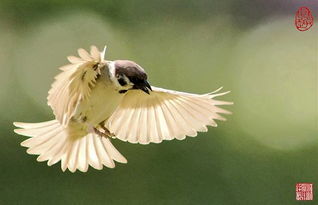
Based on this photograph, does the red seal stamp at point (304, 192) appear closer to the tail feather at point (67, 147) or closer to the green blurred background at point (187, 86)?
the green blurred background at point (187, 86)

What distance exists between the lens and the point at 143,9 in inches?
105

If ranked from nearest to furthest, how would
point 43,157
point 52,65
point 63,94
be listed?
point 63,94, point 43,157, point 52,65

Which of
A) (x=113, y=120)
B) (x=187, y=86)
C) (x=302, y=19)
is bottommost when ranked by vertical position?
(x=113, y=120)

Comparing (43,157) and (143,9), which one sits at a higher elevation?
(143,9)

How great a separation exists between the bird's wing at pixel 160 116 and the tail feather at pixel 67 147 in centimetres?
7

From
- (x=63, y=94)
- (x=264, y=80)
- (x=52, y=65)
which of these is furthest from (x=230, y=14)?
(x=63, y=94)

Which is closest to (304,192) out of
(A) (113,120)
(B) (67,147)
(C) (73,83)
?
(A) (113,120)

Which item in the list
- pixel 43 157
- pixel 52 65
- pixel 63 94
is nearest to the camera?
pixel 63 94

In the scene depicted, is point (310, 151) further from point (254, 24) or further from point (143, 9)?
point (143, 9)

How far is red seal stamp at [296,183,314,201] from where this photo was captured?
107 inches

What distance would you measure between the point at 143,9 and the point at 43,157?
2.11ft

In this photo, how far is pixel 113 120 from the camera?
2539 mm

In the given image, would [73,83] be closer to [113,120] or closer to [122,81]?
[122,81]

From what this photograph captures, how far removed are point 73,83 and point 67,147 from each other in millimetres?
413
